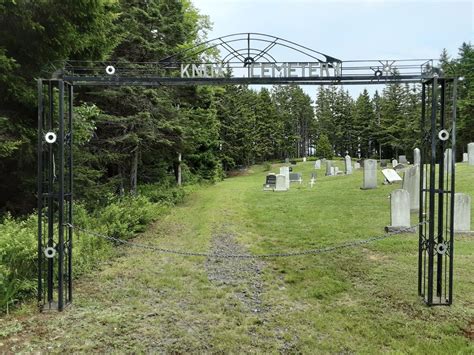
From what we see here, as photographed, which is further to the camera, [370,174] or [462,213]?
[370,174]

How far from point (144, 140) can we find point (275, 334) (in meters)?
11.9

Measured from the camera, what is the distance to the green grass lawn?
4.36m

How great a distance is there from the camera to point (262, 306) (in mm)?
5492

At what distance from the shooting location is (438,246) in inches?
210

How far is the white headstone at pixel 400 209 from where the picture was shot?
946cm

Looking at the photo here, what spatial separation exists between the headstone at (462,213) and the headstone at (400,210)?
110 centimetres

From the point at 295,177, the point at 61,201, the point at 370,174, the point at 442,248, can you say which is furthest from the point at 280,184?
the point at 61,201

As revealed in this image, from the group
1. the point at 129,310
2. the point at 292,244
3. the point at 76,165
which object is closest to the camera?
the point at 129,310

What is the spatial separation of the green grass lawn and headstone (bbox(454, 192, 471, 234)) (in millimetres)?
382

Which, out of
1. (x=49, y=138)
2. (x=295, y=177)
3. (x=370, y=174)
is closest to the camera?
(x=49, y=138)

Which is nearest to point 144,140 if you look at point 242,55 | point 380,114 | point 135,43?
point 135,43

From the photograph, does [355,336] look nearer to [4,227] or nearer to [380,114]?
[4,227]

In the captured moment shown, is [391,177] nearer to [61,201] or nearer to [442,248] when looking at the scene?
[442,248]

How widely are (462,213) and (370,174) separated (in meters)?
8.39
